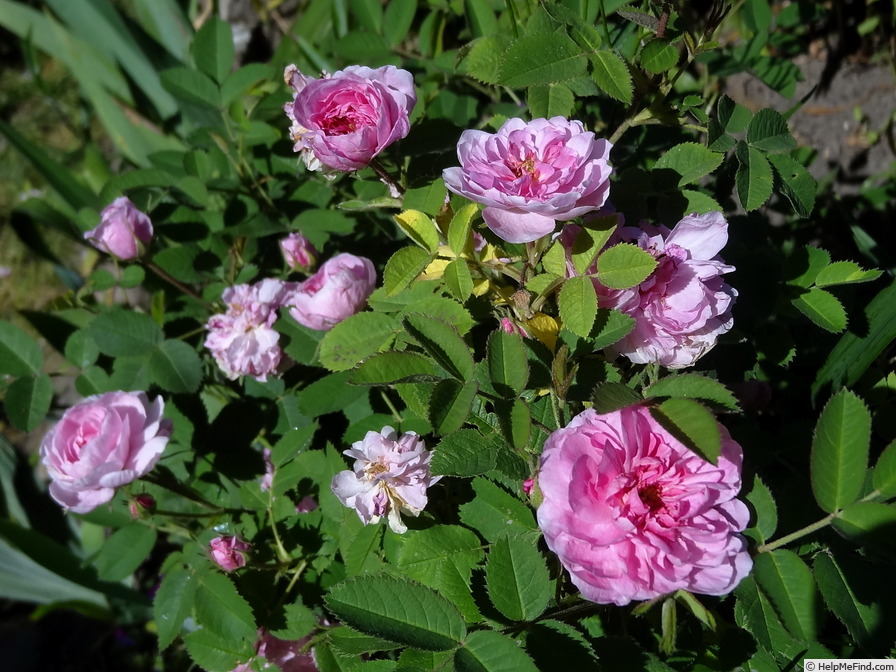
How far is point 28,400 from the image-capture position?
1.31 m

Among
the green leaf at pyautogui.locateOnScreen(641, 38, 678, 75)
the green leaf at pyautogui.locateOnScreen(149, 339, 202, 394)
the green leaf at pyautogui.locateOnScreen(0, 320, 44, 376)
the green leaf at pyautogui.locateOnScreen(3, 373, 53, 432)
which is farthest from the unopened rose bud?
the green leaf at pyautogui.locateOnScreen(641, 38, 678, 75)

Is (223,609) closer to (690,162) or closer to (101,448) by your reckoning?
(101,448)

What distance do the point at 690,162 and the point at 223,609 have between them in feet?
3.21

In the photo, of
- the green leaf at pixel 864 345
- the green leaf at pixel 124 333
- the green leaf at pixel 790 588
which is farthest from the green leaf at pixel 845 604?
the green leaf at pixel 124 333

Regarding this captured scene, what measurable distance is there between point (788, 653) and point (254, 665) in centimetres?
77

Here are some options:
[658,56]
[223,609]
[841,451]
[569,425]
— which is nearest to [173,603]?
[223,609]

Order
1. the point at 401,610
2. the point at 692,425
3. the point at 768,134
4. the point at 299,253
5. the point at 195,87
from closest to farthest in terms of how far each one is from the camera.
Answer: the point at 692,425 < the point at 401,610 < the point at 768,134 < the point at 299,253 < the point at 195,87

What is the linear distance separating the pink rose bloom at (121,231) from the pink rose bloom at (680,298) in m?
0.90

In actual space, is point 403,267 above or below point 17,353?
above

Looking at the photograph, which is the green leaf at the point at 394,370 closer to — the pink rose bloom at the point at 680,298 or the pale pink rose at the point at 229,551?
the pink rose bloom at the point at 680,298

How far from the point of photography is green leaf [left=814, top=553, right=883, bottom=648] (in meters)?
0.78

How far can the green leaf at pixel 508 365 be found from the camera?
0.80 meters

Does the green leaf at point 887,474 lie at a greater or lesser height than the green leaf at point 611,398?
lesser

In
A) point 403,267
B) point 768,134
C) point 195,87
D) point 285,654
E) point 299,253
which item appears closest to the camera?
point 403,267
